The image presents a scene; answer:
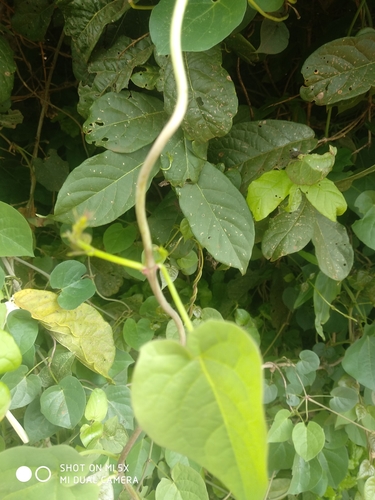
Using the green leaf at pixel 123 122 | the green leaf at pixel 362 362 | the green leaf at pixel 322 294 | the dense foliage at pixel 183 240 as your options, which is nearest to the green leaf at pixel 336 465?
the dense foliage at pixel 183 240

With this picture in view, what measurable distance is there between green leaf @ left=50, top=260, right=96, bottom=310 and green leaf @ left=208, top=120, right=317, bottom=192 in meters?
0.28

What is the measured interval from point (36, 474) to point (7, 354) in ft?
0.44

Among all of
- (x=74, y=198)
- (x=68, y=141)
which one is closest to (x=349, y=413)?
(x=74, y=198)

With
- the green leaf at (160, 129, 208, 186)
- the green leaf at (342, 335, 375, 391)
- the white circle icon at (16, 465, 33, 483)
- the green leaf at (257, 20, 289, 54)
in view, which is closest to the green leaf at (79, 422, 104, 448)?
the white circle icon at (16, 465, 33, 483)

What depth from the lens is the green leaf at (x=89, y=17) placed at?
1.69 feet

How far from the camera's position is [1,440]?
0.53 metres

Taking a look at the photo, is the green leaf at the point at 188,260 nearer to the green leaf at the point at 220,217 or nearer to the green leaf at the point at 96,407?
the green leaf at the point at 220,217

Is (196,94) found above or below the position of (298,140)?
above

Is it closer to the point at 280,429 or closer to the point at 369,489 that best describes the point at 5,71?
the point at 280,429

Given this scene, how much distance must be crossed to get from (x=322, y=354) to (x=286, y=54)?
0.65 m

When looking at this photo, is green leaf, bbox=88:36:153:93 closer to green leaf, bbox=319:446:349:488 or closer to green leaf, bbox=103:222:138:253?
green leaf, bbox=103:222:138:253

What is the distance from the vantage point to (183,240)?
2.03 feet

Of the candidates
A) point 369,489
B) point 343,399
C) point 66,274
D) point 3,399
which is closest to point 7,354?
point 3,399

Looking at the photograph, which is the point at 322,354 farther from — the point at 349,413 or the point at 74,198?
the point at 74,198
